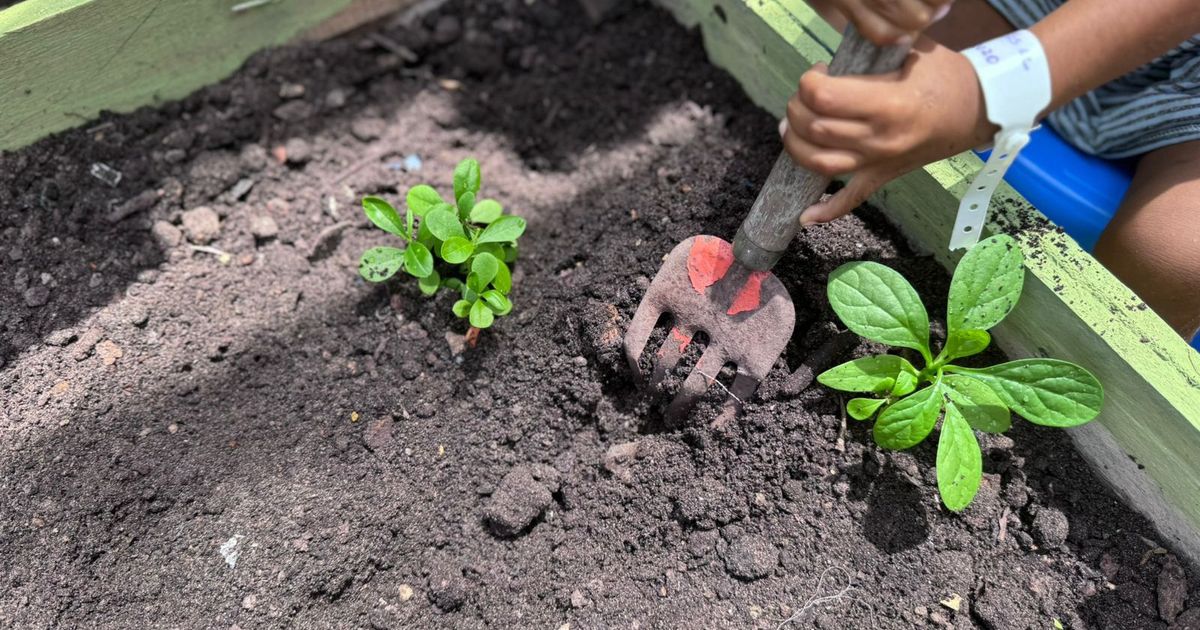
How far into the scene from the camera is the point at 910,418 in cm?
130

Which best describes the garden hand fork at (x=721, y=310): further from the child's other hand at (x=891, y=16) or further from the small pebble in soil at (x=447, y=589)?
the small pebble in soil at (x=447, y=589)

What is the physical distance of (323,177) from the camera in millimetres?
1963

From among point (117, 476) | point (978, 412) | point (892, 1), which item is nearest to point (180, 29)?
point (117, 476)

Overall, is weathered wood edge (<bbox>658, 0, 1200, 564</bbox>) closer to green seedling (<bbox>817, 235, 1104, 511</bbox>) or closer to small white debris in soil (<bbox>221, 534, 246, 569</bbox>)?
green seedling (<bbox>817, 235, 1104, 511</bbox>)

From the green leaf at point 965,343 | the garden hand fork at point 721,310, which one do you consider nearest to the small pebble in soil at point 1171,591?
the green leaf at point 965,343

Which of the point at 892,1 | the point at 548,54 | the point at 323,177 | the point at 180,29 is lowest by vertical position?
the point at 323,177

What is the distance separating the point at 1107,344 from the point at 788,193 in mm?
581

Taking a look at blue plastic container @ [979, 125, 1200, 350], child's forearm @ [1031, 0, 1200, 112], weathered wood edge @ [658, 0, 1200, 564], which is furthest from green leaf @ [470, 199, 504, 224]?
blue plastic container @ [979, 125, 1200, 350]

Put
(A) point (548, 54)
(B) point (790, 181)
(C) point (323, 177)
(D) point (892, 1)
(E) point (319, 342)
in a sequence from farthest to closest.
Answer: (A) point (548, 54) → (C) point (323, 177) → (E) point (319, 342) → (B) point (790, 181) → (D) point (892, 1)

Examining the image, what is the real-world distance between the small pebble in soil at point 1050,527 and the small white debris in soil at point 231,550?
1.47 metres

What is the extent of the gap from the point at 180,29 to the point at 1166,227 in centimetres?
215

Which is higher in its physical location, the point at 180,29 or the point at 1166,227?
the point at 180,29

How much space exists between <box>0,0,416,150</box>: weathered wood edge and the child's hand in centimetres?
144

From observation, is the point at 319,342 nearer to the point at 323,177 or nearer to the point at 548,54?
the point at 323,177
